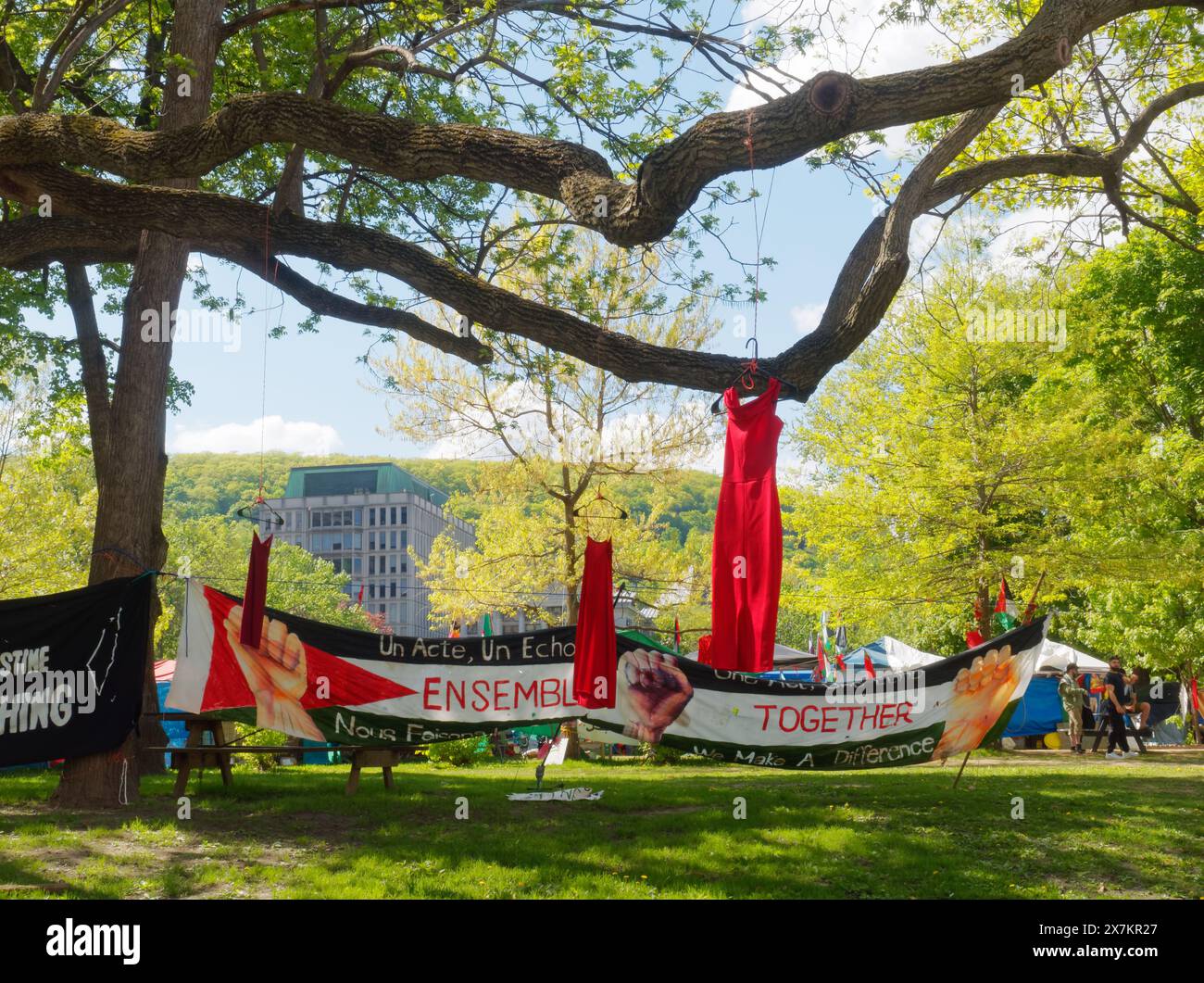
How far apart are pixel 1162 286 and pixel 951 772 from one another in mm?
13264

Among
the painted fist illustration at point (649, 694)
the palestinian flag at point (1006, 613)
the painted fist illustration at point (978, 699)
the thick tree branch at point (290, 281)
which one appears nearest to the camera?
the thick tree branch at point (290, 281)

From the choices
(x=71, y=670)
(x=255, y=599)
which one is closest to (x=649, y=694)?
(x=255, y=599)

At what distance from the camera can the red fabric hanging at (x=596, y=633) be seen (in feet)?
33.1

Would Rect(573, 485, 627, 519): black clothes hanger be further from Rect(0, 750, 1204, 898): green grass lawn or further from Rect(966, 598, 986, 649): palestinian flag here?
Rect(966, 598, 986, 649): palestinian flag

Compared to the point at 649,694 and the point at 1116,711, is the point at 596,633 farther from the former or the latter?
the point at 1116,711

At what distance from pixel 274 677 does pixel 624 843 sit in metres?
4.01

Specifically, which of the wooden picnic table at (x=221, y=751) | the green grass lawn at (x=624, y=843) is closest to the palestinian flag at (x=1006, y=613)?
the green grass lawn at (x=624, y=843)

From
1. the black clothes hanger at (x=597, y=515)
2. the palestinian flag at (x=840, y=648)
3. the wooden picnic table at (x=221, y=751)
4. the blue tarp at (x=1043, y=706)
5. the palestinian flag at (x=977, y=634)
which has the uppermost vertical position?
the black clothes hanger at (x=597, y=515)

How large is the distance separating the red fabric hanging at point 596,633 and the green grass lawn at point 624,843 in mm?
1261

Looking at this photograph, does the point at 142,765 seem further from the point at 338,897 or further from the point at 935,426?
the point at 935,426

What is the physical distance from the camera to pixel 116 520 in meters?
11.7

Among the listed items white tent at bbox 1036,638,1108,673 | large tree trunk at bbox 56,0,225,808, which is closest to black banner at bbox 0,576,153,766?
large tree trunk at bbox 56,0,225,808

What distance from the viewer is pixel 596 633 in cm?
1022

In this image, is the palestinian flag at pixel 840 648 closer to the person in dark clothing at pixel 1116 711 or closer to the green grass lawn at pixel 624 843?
the person in dark clothing at pixel 1116 711
